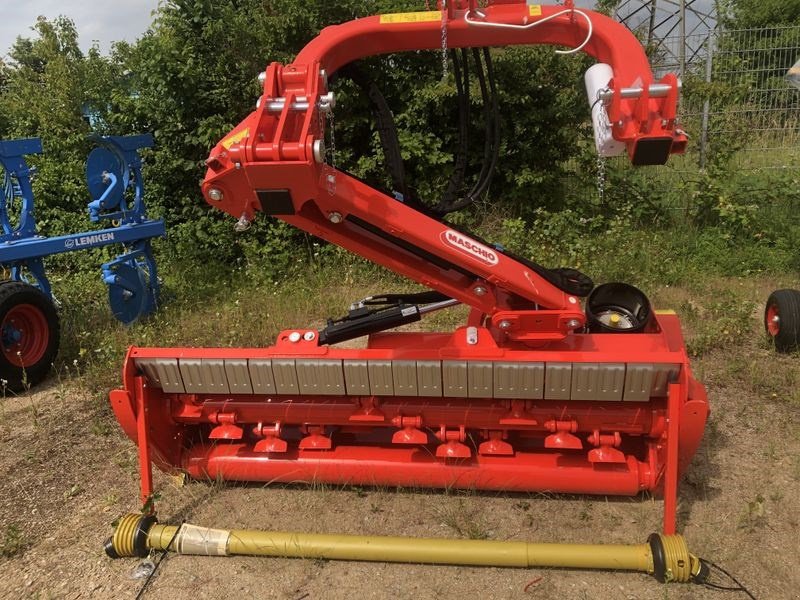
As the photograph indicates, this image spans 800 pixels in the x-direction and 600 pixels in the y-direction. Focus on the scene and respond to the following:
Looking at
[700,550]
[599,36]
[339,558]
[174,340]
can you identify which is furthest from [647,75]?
[174,340]

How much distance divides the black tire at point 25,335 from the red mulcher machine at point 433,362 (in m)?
2.19

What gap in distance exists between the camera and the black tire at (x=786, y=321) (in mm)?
4809

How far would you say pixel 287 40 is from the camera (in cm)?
752

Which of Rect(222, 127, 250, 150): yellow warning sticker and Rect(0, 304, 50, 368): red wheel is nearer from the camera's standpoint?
Rect(222, 127, 250, 150): yellow warning sticker

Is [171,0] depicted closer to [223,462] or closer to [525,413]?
[223,462]

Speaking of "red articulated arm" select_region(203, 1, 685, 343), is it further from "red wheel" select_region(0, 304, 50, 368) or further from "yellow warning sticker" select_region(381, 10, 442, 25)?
"red wheel" select_region(0, 304, 50, 368)

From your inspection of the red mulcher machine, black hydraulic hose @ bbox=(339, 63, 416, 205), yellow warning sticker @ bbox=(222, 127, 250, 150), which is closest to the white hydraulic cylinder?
the red mulcher machine

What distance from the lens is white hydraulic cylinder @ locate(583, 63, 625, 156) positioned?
2576 mm

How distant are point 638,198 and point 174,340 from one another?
611cm

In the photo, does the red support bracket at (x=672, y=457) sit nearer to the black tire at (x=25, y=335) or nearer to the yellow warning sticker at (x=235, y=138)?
the yellow warning sticker at (x=235, y=138)

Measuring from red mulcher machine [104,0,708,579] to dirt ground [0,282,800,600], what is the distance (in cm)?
13

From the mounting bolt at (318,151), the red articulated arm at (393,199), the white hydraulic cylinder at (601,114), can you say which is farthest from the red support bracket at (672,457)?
the mounting bolt at (318,151)

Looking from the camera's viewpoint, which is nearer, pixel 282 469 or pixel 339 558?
pixel 339 558

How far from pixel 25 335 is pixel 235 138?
354 cm
